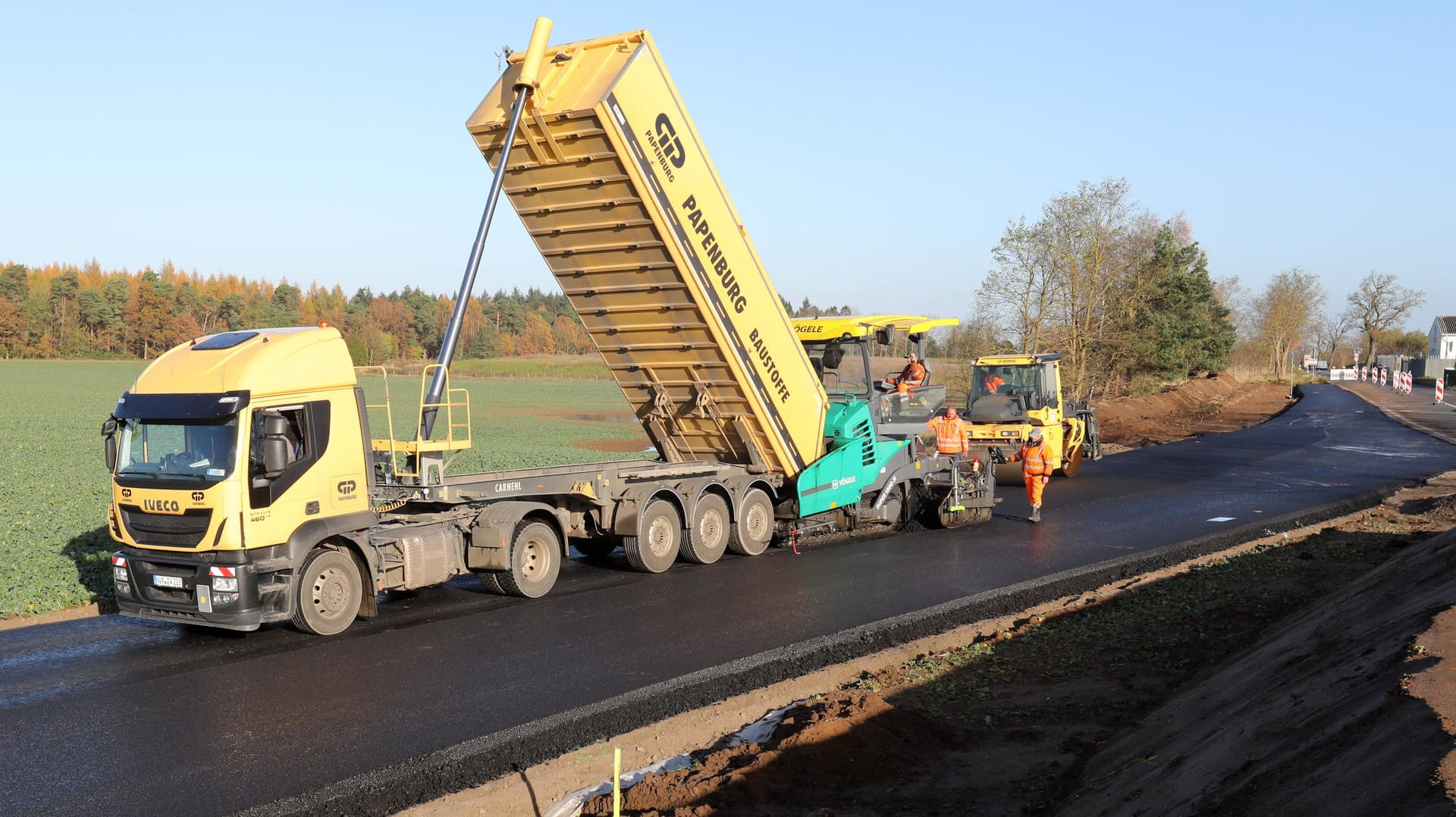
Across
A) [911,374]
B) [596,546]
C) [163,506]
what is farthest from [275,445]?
[911,374]

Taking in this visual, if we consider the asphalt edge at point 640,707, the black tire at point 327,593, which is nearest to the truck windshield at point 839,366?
the asphalt edge at point 640,707

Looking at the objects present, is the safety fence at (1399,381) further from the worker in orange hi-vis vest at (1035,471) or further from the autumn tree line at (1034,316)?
the worker in orange hi-vis vest at (1035,471)

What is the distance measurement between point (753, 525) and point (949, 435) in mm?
3999

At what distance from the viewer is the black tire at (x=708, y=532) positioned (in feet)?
43.9

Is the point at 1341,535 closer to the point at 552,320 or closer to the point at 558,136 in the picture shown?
the point at 558,136

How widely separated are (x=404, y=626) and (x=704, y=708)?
3839 millimetres

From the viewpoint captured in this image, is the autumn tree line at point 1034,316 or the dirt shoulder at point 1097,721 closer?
the dirt shoulder at point 1097,721

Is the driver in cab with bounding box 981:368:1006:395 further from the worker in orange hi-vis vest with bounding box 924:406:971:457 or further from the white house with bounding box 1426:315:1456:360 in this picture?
the white house with bounding box 1426:315:1456:360

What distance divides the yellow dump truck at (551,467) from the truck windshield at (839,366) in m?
0.09

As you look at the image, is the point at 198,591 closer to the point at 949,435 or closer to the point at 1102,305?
the point at 949,435

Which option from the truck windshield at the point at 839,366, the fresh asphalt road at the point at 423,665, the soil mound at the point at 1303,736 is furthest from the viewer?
the truck windshield at the point at 839,366

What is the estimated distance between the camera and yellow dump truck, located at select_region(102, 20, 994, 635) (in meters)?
9.43

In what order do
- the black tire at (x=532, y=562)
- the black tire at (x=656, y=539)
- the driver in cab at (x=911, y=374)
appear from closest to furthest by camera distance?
the black tire at (x=532, y=562) < the black tire at (x=656, y=539) < the driver in cab at (x=911, y=374)

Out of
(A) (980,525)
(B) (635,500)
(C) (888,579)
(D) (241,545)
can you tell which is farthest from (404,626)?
(A) (980,525)
